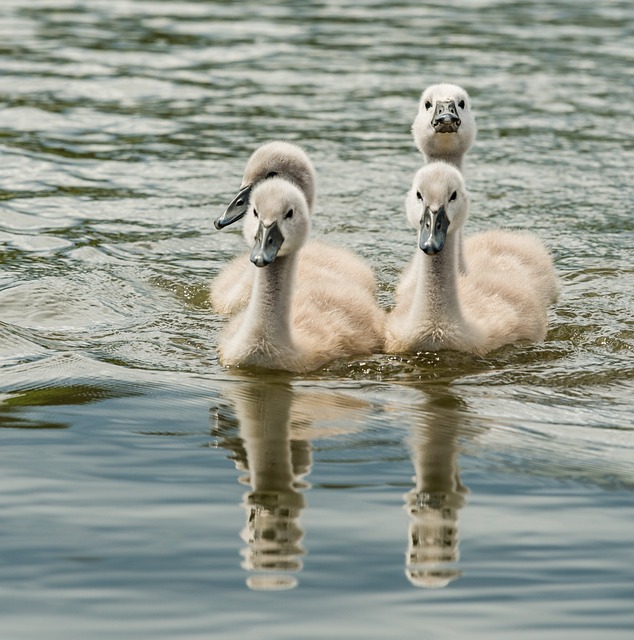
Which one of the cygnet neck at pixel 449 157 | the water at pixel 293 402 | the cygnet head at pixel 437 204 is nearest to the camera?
the water at pixel 293 402

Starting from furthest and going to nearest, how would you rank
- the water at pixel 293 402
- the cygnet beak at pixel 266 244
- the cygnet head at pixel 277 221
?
the cygnet head at pixel 277 221, the cygnet beak at pixel 266 244, the water at pixel 293 402

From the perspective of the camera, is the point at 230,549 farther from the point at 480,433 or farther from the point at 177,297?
the point at 177,297

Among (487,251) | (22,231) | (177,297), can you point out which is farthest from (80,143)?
(487,251)

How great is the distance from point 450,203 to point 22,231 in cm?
386

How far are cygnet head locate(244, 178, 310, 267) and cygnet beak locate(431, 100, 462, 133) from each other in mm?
1379

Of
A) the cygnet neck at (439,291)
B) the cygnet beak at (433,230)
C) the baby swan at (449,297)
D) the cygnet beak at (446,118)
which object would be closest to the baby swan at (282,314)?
the baby swan at (449,297)

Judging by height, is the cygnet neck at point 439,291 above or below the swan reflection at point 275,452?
above

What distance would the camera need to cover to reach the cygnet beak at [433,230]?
677 centimetres

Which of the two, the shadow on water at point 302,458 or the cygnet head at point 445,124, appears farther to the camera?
the cygnet head at point 445,124

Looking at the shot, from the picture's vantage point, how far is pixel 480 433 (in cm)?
595

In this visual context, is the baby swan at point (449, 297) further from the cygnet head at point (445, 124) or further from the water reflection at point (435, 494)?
the cygnet head at point (445, 124)

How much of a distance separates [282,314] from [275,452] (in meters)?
1.43

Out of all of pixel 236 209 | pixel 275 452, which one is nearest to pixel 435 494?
pixel 275 452

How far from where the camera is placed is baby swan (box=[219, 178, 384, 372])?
6770 millimetres
